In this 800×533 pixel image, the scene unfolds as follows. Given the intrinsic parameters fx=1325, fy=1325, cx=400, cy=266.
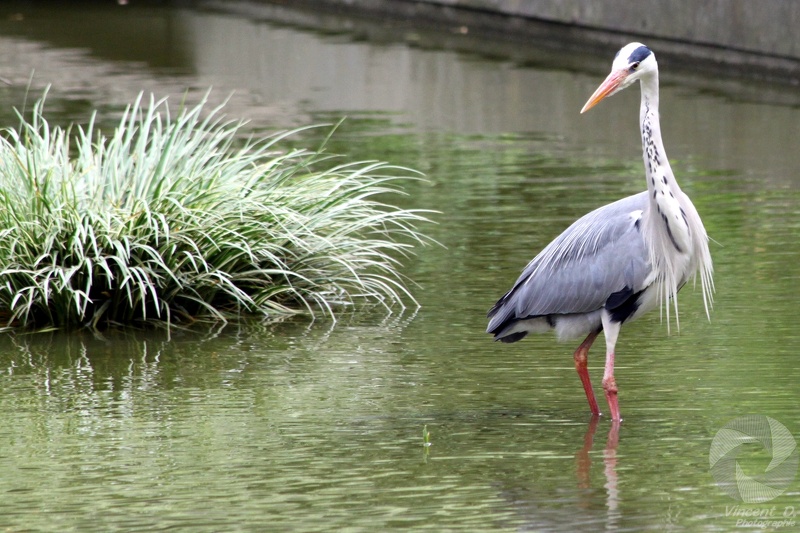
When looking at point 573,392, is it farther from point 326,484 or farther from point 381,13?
point 381,13

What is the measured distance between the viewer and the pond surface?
5109 millimetres

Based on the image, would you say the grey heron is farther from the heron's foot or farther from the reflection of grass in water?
the reflection of grass in water

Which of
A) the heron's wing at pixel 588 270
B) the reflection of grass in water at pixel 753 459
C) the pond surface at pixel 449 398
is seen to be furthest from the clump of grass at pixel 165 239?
the reflection of grass in water at pixel 753 459

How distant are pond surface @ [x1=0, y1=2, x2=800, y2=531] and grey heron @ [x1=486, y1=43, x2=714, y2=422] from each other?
0.37 meters

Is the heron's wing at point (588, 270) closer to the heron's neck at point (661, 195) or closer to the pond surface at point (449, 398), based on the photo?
the heron's neck at point (661, 195)

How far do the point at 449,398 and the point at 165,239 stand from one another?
217cm

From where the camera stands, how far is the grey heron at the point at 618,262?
237 inches

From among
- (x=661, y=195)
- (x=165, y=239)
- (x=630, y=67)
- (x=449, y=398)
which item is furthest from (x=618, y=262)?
(x=165, y=239)

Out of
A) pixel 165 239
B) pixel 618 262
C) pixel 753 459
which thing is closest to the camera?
pixel 753 459

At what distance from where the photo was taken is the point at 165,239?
25.2 feet

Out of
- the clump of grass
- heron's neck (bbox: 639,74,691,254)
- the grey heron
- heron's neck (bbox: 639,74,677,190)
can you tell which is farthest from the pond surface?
heron's neck (bbox: 639,74,677,190)

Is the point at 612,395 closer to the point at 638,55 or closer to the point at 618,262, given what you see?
the point at 618,262

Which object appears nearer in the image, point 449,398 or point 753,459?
point 753,459

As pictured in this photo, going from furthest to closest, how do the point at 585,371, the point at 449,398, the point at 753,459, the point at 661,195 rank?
1. the point at 449,398
2. the point at 585,371
3. the point at 661,195
4. the point at 753,459
